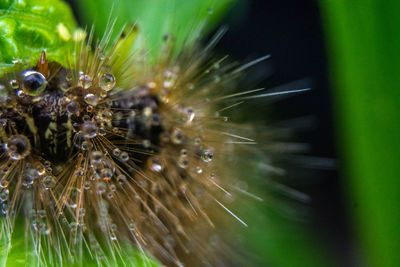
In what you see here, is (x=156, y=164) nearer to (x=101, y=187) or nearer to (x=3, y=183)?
(x=101, y=187)

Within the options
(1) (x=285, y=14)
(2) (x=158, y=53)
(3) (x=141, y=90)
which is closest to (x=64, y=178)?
(3) (x=141, y=90)

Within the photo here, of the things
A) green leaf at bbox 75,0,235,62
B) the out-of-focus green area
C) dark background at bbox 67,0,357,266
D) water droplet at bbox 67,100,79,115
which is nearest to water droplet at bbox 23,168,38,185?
water droplet at bbox 67,100,79,115

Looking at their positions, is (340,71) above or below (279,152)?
above

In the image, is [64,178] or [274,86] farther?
[274,86]

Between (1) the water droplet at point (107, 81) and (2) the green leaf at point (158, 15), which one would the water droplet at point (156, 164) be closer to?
(1) the water droplet at point (107, 81)

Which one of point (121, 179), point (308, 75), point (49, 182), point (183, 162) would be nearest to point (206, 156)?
point (183, 162)

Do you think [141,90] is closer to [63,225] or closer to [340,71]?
[63,225]

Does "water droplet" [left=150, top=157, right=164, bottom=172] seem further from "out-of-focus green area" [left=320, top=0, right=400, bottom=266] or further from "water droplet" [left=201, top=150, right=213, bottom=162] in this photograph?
"out-of-focus green area" [left=320, top=0, right=400, bottom=266]
